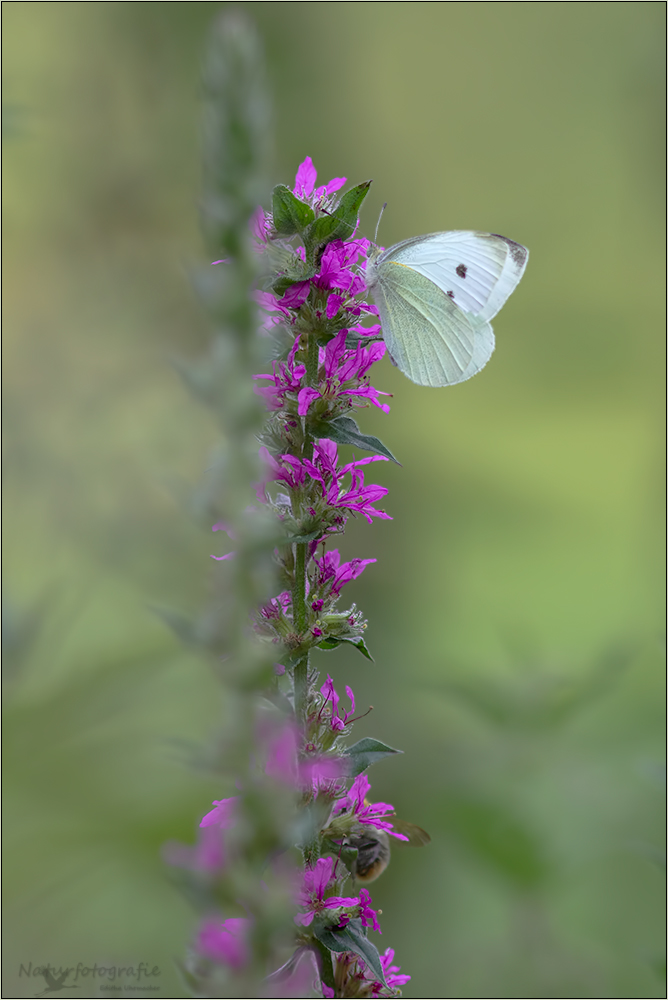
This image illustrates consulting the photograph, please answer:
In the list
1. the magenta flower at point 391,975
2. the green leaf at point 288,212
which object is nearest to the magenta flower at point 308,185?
the green leaf at point 288,212

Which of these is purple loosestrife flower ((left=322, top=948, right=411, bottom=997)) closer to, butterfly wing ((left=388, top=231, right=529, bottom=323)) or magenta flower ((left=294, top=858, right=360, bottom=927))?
magenta flower ((left=294, top=858, right=360, bottom=927))

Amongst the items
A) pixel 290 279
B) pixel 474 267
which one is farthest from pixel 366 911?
pixel 474 267

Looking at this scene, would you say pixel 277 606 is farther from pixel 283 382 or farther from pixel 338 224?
pixel 338 224

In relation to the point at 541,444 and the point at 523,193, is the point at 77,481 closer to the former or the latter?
the point at 541,444

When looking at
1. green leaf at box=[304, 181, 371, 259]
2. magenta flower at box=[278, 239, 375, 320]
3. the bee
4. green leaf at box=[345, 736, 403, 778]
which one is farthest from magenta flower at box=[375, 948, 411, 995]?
green leaf at box=[304, 181, 371, 259]

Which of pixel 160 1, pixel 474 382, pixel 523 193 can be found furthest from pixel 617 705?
pixel 160 1
